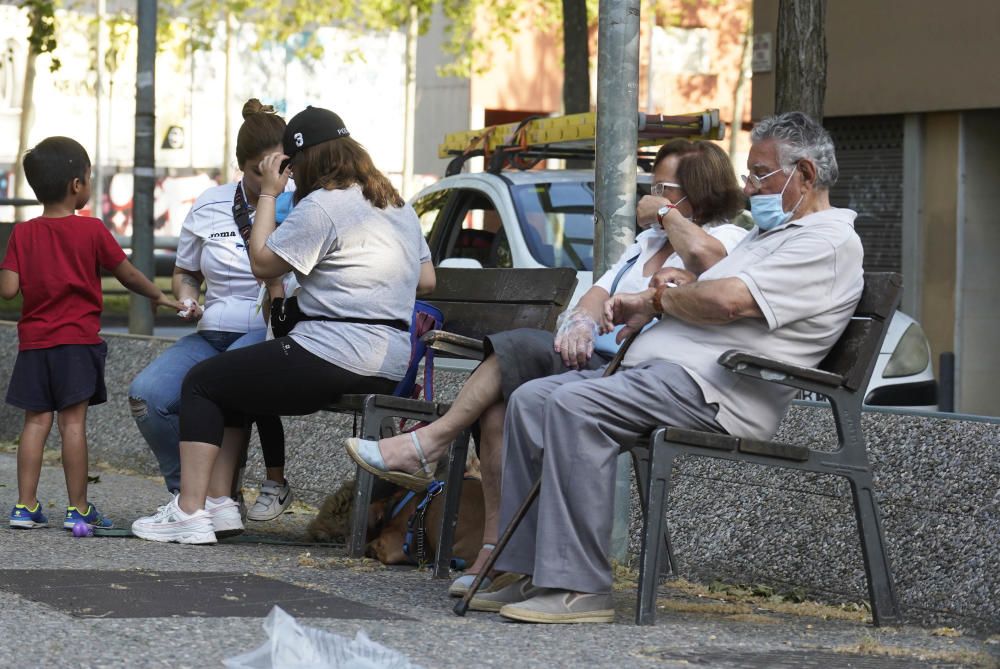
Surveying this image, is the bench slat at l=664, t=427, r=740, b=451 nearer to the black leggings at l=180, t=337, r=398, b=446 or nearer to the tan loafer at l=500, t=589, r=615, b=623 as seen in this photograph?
the tan loafer at l=500, t=589, r=615, b=623

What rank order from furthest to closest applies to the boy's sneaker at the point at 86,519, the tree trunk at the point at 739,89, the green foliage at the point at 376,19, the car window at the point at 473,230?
the tree trunk at the point at 739,89
the green foliage at the point at 376,19
the car window at the point at 473,230
the boy's sneaker at the point at 86,519

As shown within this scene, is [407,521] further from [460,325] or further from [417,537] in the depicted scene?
[460,325]

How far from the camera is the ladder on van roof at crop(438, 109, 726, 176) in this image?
1030 cm

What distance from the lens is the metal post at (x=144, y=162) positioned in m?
11.4

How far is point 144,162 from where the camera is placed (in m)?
11.5

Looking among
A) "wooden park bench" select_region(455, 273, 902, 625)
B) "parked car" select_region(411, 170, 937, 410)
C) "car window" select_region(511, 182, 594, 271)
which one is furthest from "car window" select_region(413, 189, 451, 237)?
"wooden park bench" select_region(455, 273, 902, 625)

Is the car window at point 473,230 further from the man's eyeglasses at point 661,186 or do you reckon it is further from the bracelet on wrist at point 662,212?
the bracelet on wrist at point 662,212

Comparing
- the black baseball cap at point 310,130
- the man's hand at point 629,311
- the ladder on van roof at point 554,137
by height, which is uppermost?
the ladder on van roof at point 554,137

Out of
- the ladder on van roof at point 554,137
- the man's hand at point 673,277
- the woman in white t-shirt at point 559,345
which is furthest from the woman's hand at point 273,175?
the ladder on van roof at point 554,137

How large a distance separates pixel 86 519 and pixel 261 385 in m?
1.01

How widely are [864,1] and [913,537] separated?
9839mm

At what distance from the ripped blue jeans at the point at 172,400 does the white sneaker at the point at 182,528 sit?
16.0 inches

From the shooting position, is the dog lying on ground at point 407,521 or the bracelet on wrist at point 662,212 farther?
the dog lying on ground at point 407,521

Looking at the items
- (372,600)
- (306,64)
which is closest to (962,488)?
(372,600)
